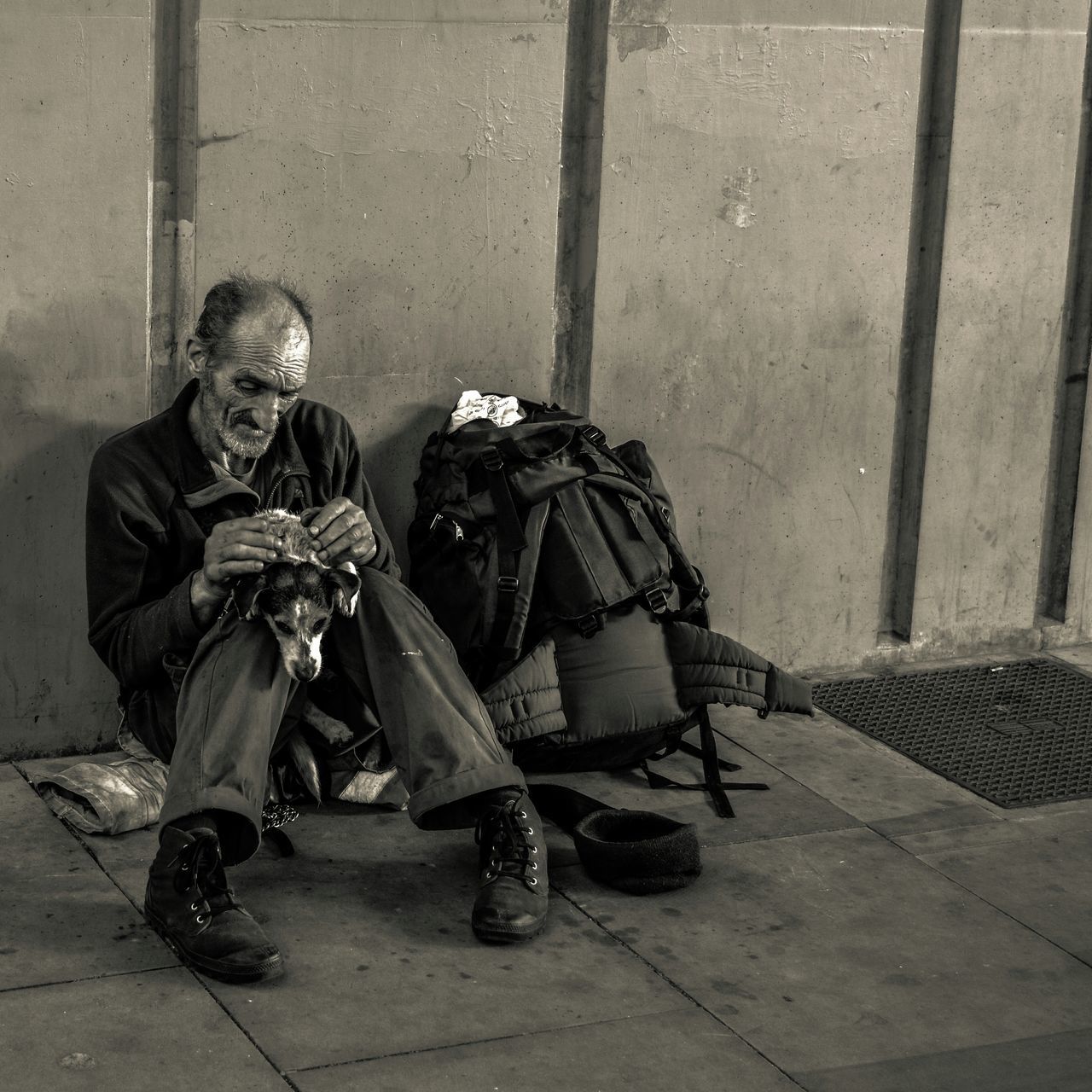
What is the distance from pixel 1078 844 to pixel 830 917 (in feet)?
2.62

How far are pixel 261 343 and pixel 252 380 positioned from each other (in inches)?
3.3

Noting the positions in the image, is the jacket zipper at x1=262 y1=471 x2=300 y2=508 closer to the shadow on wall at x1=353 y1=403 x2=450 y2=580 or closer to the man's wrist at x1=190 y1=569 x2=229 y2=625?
the man's wrist at x1=190 y1=569 x2=229 y2=625

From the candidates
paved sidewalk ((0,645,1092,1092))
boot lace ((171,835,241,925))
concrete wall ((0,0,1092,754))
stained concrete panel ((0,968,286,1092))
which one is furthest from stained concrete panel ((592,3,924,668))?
stained concrete panel ((0,968,286,1092))

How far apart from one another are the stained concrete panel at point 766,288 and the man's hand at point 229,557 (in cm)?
143

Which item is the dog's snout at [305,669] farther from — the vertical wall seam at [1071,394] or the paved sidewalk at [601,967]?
the vertical wall seam at [1071,394]

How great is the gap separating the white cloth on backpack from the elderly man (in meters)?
0.44

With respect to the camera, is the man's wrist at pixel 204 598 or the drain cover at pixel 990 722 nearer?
the man's wrist at pixel 204 598

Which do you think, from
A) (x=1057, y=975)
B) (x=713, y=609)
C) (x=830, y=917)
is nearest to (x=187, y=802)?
(x=830, y=917)

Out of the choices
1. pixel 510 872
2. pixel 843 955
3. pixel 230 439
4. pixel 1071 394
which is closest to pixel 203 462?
pixel 230 439

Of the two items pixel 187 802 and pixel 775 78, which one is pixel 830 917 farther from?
pixel 775 78

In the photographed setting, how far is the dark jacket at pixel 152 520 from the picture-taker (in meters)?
3.58

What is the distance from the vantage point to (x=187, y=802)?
3225 mm

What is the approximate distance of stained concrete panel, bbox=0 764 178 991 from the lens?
317 centimetres

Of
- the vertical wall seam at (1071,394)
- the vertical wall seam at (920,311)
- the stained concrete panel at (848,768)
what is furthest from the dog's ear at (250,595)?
the vertical wall seam at (1071,394)
